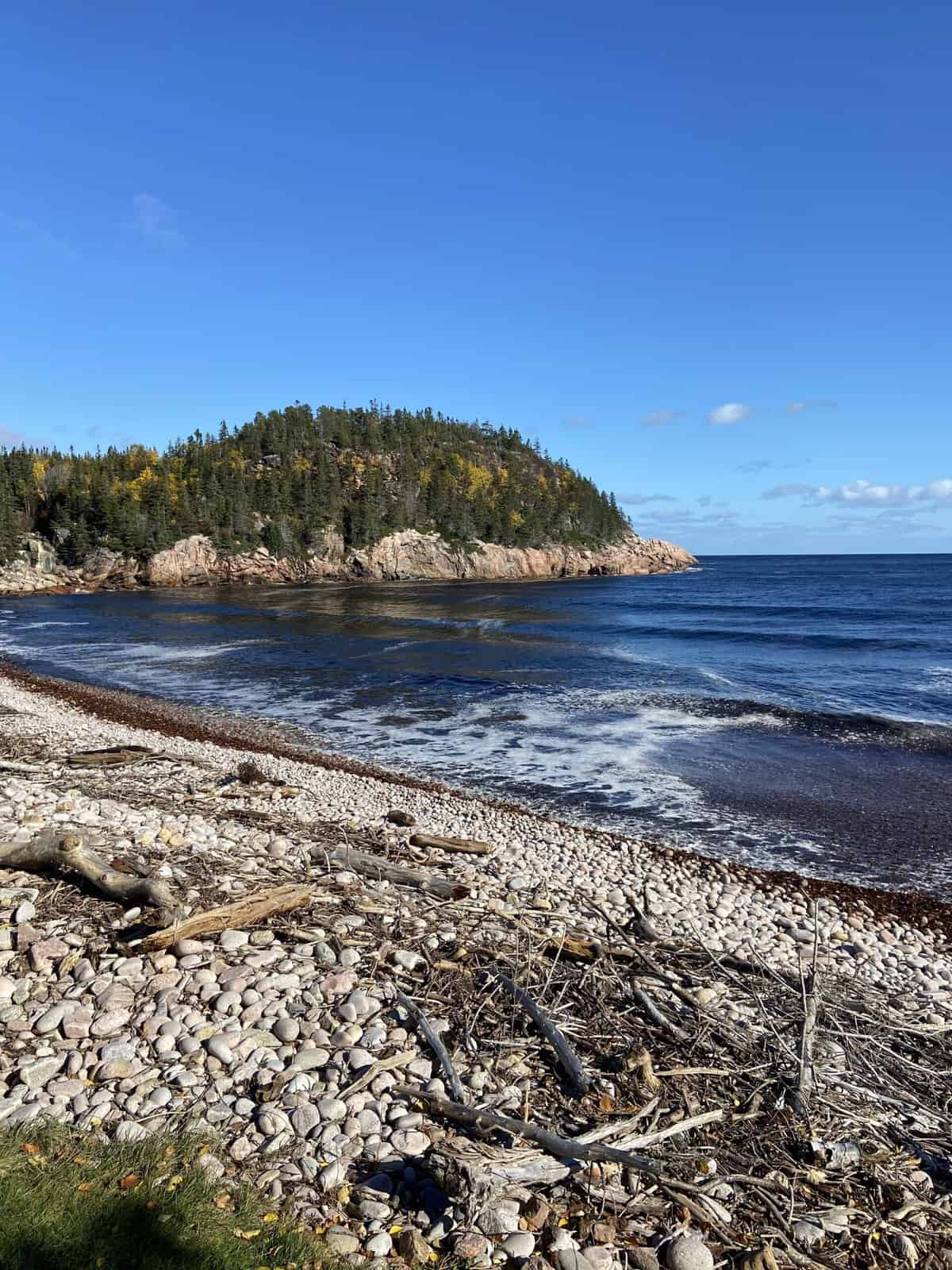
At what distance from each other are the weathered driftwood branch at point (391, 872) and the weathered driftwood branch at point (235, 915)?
1232mm

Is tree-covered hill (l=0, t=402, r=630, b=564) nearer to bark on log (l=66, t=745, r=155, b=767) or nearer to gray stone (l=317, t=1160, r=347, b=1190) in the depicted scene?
bark on log (l=66, t=745, r=155, b=767)

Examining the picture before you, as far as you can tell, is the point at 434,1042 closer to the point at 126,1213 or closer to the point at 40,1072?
the point at 126,1213

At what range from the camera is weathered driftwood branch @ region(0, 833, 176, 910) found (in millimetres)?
7473

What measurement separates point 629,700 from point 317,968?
832 inches

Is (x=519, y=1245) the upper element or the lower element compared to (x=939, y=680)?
upper

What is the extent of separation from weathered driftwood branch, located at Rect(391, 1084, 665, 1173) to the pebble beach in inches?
5.5

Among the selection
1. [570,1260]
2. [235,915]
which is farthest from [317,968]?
[570,1260]

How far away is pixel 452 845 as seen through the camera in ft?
37.1

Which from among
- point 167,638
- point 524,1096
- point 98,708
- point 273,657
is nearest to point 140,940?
point 524,1096

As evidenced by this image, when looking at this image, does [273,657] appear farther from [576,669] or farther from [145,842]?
[145,842]

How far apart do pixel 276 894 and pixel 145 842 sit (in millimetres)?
2825

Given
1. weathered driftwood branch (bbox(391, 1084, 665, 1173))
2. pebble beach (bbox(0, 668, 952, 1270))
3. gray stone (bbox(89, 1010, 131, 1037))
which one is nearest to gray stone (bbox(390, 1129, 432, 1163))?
pebble beach (bbox(0, 668, 952, 1270))

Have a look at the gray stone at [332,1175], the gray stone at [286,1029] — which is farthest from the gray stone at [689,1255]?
the gray stone at [286,1029]

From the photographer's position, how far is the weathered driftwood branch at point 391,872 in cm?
881
